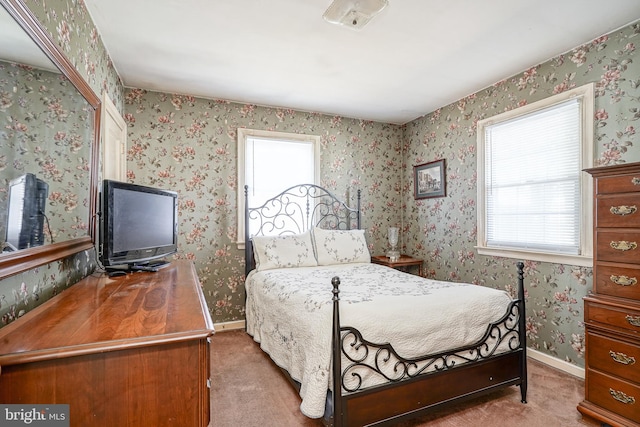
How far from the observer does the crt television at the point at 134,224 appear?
6.12ft

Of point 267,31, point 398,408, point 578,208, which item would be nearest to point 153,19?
point 267,31

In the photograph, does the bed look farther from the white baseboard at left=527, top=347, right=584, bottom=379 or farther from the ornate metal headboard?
the ornate metal headboard

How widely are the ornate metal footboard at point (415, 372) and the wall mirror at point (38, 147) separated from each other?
1.27 m

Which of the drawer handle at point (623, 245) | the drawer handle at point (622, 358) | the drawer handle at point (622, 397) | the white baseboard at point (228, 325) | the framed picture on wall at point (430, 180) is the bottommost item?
the white baseboard at point (228, 325)

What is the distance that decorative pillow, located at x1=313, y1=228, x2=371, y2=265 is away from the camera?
11.6ft

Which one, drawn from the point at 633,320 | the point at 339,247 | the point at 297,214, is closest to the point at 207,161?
the point at 297,214

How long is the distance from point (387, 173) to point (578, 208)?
2246 millimetres

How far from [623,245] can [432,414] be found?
58.5 inches

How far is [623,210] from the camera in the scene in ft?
6.13

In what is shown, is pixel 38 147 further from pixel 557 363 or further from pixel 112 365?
pixel 557 363

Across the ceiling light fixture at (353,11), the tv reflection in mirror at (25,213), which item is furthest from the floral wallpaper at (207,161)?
the tv reflection in mirror at (25,213)

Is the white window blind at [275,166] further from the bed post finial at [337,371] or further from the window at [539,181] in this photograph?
the bed post finial at [337,371]

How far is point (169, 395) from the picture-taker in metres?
0.95

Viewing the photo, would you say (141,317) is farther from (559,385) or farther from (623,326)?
(559,385)
